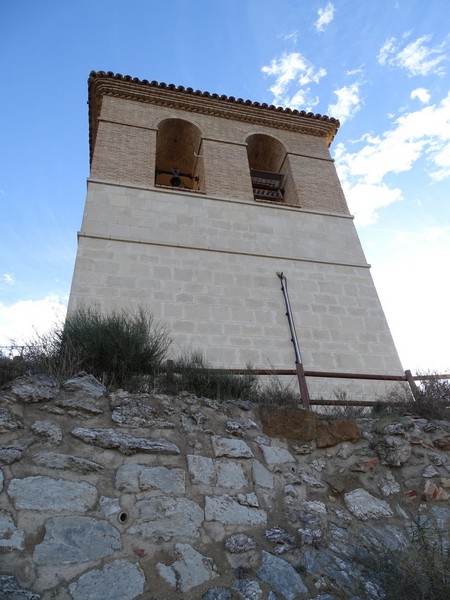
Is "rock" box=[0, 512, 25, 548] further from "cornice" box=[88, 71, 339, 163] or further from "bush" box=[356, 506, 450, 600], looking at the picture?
"cornice" box=[88, 71, 339, 163]

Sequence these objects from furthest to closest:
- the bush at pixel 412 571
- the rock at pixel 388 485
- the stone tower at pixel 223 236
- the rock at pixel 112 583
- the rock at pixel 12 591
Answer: the stone tower at pixel 223 236 < the rock at pixel 388 485 < the bush at pixel 412 571 < the rock at pixel 112 583 < the rock at pixel 12 591

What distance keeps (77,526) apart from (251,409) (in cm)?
193

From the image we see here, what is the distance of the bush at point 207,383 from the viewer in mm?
4516

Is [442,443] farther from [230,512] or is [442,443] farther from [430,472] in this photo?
[230,512]

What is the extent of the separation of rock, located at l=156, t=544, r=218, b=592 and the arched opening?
898 cm

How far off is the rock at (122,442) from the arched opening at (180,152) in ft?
26.9

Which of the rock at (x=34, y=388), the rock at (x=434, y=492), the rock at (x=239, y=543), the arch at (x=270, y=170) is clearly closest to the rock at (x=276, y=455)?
the rock at (x=239, y=543)

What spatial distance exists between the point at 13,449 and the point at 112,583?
113 centimetres

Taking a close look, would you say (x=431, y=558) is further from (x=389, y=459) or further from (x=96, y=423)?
(x=96, y=423)

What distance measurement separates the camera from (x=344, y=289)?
28.3 ft

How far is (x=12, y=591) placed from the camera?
238 centimetres

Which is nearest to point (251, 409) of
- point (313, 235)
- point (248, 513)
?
point (248, 513)

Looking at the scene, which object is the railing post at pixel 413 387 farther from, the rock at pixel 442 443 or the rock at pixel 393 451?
the rock at pixel 393 451

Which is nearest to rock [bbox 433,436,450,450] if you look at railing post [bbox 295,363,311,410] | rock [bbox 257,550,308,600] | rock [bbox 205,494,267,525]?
railing post [bbox 295,363,311,410]
